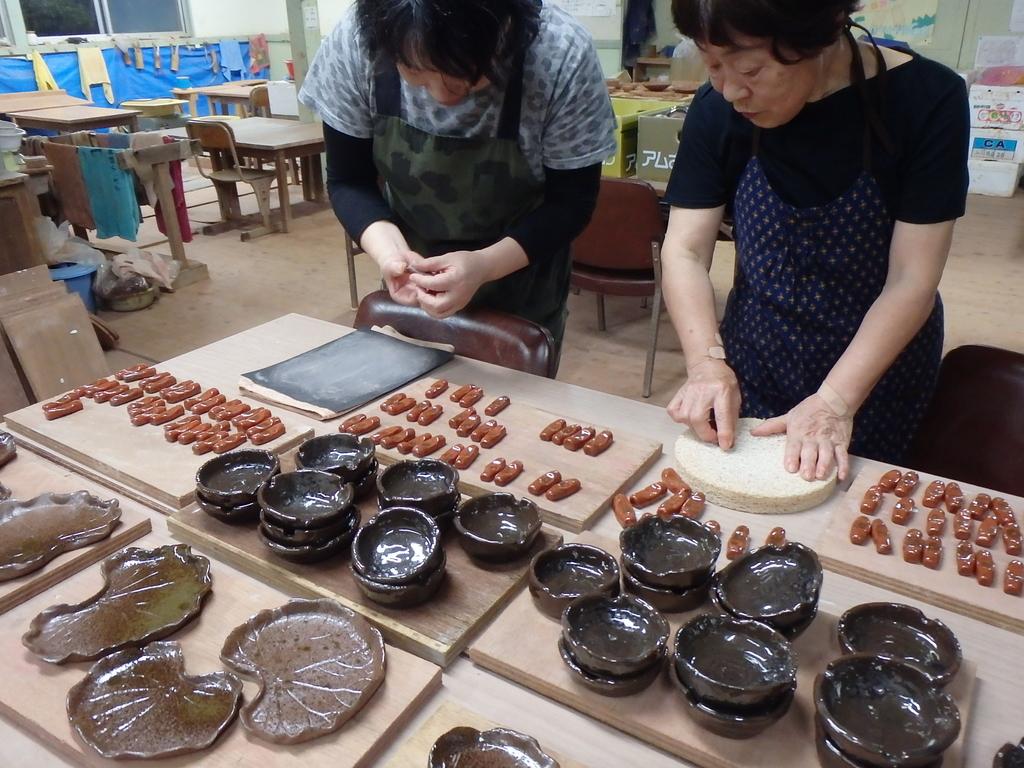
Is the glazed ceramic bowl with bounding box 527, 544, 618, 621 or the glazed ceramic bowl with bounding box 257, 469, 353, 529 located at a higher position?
the glazed ceramic bowl with bounding box 257, 469, 353, 529

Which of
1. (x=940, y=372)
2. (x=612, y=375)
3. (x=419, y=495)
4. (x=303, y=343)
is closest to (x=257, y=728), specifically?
(x=419, y=495)

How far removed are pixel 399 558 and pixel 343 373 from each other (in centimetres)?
78

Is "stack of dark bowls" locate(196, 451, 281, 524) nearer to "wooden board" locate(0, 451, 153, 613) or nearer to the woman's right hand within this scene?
"wooden board" locate(0, 451, 153, 613)

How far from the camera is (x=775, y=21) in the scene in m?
1.18

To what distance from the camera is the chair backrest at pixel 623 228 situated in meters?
3.68

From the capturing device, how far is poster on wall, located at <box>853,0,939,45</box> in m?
6.99

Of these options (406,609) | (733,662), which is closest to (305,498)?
(406,609)

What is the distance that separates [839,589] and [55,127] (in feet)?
26.0

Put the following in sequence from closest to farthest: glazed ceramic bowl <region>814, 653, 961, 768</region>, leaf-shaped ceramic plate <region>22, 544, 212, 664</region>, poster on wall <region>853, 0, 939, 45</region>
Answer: glazed ceramic bowl <region>814, 653, 961, 768</region> → leaf-shaped ceramic plate <region>22, 544, 212, 664</region> → poster on wall <region>853, 0, 939, 45</region>

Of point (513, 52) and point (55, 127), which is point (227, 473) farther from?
point (55, 127)

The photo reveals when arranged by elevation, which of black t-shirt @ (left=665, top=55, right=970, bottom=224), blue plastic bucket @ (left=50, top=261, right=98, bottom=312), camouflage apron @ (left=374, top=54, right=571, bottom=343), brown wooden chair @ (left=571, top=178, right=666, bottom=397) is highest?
black t-shirt @ (left=665, top=55, right=970, bottom=224)

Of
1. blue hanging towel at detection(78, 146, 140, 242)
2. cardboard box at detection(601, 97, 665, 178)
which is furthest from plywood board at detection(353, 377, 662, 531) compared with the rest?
blue hanging towel at detection(78, 146, 140, 242)

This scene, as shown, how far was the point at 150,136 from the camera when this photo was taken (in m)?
5.20

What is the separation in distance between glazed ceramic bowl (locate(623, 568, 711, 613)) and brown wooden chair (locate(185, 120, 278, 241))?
610cm
